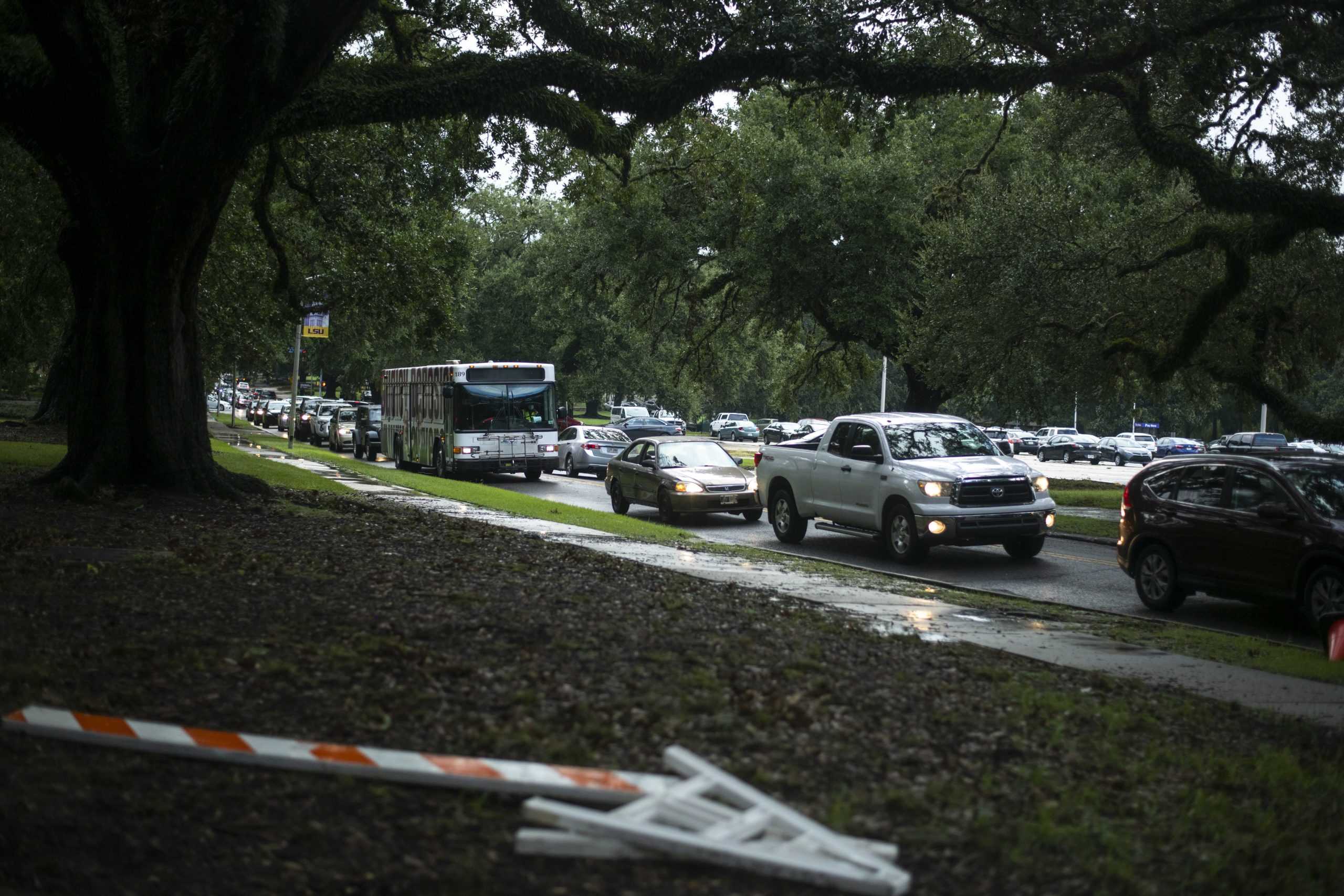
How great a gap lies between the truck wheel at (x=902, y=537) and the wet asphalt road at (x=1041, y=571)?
0.49ft

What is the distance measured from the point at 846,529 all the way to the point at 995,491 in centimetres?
278

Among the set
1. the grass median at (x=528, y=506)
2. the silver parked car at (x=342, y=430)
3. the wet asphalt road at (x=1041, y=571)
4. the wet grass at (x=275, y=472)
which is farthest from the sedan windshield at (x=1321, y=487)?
the silver parked car at (x=342, y=430)

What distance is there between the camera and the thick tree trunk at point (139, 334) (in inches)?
611

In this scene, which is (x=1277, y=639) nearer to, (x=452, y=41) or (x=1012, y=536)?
(x=1012, y=536)

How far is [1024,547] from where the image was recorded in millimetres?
17656

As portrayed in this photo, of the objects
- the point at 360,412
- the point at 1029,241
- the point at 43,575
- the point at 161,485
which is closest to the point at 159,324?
the point at 161,485

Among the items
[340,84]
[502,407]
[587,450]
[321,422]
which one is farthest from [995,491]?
[321,422]

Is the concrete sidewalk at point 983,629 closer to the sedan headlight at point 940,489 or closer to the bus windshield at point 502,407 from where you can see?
the sedan headlight at point 940,489

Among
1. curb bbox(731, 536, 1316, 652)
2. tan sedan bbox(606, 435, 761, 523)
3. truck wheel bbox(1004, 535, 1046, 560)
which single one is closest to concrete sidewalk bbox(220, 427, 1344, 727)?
curb bbox(731, 536, 1316, 652)

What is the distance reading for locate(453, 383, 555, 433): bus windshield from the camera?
3102cm

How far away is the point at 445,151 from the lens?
23391mm

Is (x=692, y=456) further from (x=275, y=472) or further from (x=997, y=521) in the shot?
(x=275, y=472)

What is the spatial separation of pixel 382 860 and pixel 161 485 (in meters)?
12.6

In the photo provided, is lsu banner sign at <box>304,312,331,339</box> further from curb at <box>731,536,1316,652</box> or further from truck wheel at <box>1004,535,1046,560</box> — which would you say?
truck wheel at <box>1004,535,1046,560</box>
